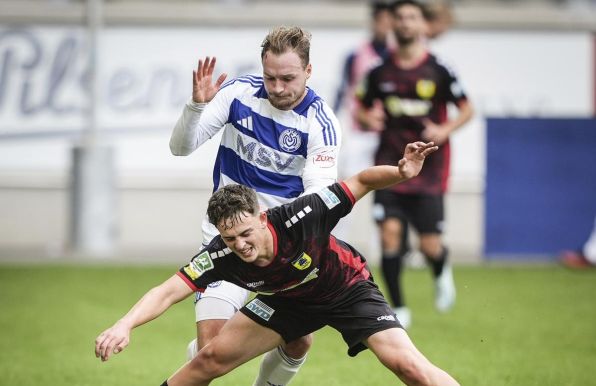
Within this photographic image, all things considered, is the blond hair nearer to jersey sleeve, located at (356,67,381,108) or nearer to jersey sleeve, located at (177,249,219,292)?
jersey sleeve, located at (177,249,219,292)

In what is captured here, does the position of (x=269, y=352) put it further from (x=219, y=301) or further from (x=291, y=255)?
(x=291, y=255)

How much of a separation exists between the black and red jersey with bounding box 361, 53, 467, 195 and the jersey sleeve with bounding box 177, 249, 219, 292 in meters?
4.60

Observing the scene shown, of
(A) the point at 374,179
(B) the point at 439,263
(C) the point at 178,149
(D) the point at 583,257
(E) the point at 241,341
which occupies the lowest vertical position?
(D) the point at 583,257

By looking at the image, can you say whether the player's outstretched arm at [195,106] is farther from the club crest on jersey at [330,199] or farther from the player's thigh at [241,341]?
the player's thigh at [241,341]

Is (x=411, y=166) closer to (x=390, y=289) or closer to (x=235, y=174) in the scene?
(x=235, y=174)

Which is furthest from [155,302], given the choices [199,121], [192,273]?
[199,121]

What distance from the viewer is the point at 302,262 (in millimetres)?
6250

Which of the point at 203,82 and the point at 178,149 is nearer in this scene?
the point at 203,82

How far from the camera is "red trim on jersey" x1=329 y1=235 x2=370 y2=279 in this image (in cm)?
648

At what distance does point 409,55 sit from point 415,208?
129 cm

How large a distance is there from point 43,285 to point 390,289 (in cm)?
461

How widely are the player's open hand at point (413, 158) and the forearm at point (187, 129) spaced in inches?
46.1

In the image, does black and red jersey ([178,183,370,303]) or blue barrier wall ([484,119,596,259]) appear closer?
black and red jersey ([178,183,370,303])

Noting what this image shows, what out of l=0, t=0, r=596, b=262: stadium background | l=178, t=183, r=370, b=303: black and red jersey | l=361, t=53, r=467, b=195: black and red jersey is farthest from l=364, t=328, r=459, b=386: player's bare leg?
l=0, t=0, r=596, b=262: stadium background
